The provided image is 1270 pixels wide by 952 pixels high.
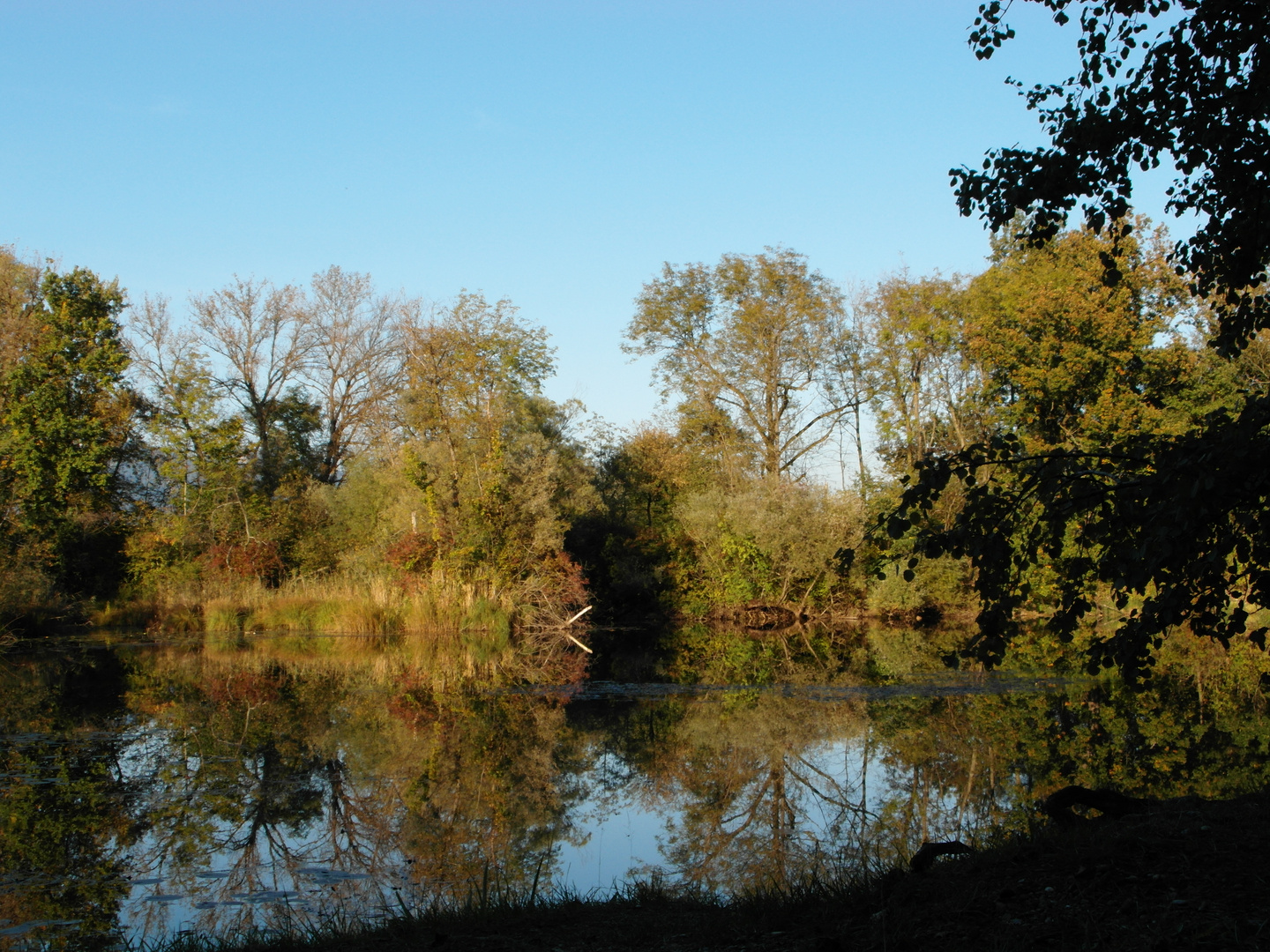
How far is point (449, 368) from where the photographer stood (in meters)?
27.4

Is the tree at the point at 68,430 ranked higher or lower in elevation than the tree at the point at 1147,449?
higher

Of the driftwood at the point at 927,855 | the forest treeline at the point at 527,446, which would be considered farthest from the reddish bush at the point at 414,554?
the driftwood at the point at 927,855

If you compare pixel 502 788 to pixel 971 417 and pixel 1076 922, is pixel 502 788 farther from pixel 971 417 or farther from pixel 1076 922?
pixel 971 417

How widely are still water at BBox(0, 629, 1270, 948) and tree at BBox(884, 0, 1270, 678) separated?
2031mm

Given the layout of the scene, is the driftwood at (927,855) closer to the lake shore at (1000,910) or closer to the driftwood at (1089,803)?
the lake shore at (1000,910)

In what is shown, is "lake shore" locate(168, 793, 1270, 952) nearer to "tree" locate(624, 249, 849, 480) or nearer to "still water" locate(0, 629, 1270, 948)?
"still water" locate(0, 629, 1270, 948)

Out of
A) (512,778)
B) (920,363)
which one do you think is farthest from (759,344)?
(512,778)

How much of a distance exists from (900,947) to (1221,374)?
88.2ft

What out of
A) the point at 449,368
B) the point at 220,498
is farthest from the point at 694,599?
the point at 220,498

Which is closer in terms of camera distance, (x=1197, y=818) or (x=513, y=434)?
(x=1197, y=818)

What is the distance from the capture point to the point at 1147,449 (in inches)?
174

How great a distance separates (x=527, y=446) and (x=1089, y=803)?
24466 mm

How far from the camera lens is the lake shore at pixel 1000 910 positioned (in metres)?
3.59

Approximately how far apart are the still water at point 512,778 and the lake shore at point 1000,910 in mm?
663
